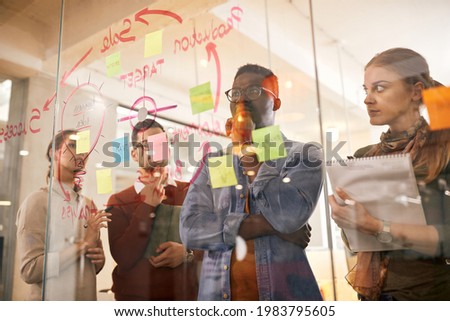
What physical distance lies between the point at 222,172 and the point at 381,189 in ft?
1.76

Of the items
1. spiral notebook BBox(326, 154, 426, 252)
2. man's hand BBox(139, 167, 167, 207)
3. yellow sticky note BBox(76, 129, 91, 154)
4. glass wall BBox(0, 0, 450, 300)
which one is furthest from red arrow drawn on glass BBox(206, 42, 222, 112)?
yellow sticky note BBox(76, 129, 91, 154)

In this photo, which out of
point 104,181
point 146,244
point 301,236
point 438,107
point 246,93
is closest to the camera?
point 438,107

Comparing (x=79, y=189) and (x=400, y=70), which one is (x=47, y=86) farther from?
(x=400, y=70)

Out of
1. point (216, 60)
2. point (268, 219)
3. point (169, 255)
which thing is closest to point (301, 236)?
point (268, 219)

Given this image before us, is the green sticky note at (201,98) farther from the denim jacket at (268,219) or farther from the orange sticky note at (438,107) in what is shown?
the orange sticky note at (438,107)

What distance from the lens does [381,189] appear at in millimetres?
1271

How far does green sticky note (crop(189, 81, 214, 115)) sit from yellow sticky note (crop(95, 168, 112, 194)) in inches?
18.0

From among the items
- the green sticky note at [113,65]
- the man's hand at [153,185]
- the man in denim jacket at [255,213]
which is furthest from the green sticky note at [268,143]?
the green sticky note at [113,65]

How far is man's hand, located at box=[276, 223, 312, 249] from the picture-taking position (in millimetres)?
1358

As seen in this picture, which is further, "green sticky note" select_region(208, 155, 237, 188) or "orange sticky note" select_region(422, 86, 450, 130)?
"green sticky note" select_region(208, 155, 237, 188)

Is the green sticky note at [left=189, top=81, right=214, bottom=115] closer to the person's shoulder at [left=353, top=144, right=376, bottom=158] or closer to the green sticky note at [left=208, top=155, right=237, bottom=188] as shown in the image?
the green sticky note at [left=208, top=155, right=237, bottom=188]

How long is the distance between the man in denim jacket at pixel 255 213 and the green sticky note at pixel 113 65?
1.82ft

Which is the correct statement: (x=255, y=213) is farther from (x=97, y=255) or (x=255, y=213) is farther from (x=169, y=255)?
(x=97, y=255)
